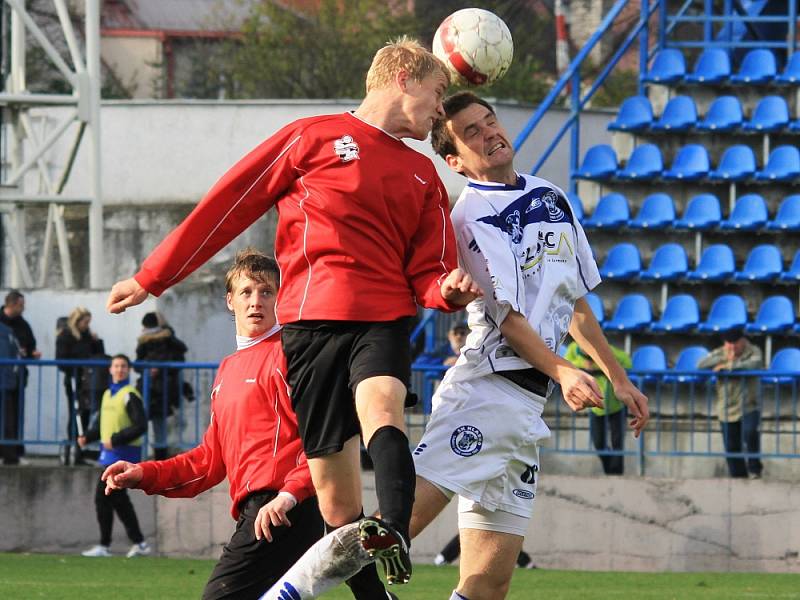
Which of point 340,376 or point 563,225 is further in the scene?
point 563,225

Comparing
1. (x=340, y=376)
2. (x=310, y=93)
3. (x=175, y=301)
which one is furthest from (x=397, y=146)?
(x=310, y=93)

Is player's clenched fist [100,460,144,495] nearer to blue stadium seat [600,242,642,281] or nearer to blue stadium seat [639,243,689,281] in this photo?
blue stadium seat [600,242,642,281]

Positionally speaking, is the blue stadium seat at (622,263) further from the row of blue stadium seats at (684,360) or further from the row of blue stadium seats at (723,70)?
the row of blue stadium seats at (723,70)

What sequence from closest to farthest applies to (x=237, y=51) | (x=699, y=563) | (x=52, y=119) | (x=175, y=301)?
1. (x=699, y=563)
2. (x=175, y=301)
3. (x=52, y=119)
4. (x=237, y=51)

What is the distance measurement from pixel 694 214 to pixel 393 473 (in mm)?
12445

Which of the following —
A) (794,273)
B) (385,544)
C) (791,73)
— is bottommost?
(385,544)

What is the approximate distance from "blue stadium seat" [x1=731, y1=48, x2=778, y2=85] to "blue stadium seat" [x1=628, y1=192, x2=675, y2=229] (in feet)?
5.28

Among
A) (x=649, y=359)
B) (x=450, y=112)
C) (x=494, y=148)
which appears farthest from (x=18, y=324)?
A: (x=494, y=148)

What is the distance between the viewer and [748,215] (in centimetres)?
1689

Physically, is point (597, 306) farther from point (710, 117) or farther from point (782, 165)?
point (710, 117)

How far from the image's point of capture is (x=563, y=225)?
605 cm

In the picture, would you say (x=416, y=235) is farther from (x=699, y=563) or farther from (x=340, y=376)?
(x=699, y=563)

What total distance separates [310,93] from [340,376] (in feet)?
88.5

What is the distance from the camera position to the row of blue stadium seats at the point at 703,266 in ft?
53.9
